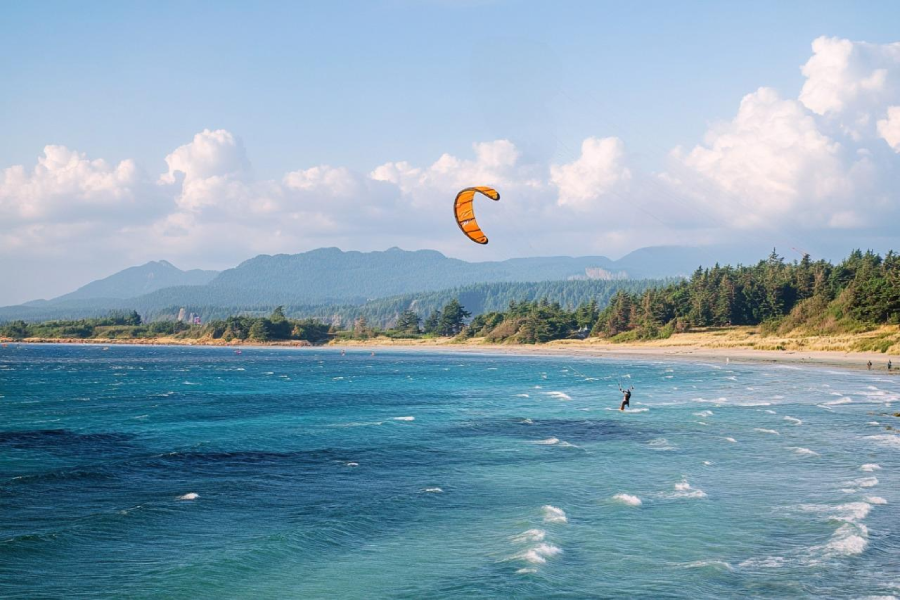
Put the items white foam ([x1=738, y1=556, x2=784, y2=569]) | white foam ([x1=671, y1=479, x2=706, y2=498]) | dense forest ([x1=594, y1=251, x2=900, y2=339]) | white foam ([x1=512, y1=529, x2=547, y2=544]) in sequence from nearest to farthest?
white foam ([x1=738, y1=556, x2=784, y2=569]) → white foam ([x1=512, y1=529, x2=547, y2=544]) → white foam ([x1=671, y1=479, x2=706, y2=498]) → dense forest ([x1=594, y1=251, x2=900, y2=339])

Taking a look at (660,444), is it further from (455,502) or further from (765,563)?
(765,563)

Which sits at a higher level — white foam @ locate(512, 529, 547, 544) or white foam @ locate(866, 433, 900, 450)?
white foam @ locate(866, 433, 900, 450)

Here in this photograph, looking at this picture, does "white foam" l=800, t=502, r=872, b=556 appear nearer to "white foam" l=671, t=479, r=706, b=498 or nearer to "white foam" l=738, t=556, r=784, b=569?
"white foam" l=738, t=556, r=784, b=569

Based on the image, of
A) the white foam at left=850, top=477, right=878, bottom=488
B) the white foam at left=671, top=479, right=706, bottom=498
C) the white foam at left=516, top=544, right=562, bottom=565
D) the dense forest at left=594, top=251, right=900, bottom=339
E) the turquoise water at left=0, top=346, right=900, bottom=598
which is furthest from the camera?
the dense forest at left=594, top=251, right=900, bottom=339

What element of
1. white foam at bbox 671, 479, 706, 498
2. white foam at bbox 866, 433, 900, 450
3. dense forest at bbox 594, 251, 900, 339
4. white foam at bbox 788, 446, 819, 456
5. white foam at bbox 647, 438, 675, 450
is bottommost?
white foam at bbox 671, 479, 706, 498

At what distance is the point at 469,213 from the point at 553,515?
21676 mm

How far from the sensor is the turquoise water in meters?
18.5

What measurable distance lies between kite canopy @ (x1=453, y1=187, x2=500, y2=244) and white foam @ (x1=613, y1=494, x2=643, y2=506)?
53.0ft

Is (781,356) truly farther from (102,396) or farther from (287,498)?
(287,498)

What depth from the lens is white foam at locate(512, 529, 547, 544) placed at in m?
21.1

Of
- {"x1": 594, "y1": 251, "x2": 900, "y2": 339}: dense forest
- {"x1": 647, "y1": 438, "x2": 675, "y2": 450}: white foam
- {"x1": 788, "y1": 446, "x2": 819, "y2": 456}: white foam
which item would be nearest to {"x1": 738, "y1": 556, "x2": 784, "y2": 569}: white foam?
{"x1": 788, "y1": 446, "x2": 819, "y2": 456}: white foam

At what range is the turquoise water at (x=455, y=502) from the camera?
60.5 feet

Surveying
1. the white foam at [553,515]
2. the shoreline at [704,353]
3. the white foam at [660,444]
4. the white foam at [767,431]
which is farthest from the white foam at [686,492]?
the shoreline at [704,353]

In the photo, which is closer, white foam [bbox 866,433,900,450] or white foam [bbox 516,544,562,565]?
white foam [bbox 516,544,562,565]
